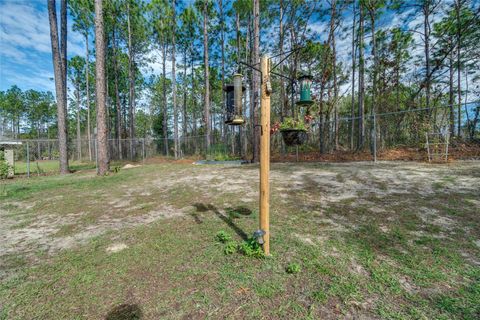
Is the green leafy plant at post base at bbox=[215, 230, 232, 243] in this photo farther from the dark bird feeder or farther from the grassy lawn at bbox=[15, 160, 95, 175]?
the grassy lawn at bbox=[15, 160, 95, 175]

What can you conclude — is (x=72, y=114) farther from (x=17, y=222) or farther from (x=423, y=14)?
(x=423, y=14)

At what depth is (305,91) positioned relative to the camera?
2152mm

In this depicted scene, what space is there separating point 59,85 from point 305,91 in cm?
1025

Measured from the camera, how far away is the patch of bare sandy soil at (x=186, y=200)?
8.80 ft

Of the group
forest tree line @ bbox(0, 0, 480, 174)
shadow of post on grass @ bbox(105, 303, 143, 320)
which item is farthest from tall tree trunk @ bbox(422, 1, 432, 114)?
shadow of post on grass @ bbox(105, 303, 143, 320)

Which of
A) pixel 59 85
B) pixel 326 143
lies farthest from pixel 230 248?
pixel 326 143

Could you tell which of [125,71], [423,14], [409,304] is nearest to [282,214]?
[409,304]

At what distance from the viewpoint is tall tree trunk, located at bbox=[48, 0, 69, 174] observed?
8023 mm

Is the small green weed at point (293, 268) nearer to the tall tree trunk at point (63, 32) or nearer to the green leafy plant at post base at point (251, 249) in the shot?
the green leafy plant at post base at point (251, 249)

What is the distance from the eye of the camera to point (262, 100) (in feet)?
6.51

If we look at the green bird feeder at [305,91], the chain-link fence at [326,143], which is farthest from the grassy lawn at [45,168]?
the green bird feeder at [305,91]

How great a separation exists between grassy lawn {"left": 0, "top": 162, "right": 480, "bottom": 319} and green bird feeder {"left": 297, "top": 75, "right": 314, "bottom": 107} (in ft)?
4.95

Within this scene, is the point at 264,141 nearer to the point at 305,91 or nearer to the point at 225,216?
the point at 305,91

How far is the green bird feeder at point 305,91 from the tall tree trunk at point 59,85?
9861 millimetres
